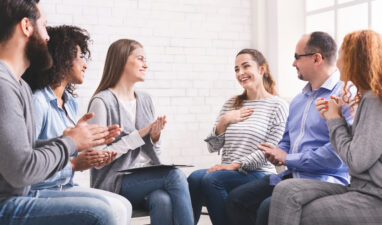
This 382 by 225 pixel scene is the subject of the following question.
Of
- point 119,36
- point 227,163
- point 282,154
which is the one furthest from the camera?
point 119,36

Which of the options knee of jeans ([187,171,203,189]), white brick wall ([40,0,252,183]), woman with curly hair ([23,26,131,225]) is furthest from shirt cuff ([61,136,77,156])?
white brick wall ([40,0,252,183])

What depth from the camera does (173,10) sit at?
466 centimetres

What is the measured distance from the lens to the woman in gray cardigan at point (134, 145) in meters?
2.52

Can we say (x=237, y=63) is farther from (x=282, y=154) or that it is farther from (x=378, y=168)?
(x=378, y=168)

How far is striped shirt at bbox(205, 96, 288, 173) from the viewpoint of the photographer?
2939 mm

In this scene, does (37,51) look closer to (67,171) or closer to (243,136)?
(67,171)

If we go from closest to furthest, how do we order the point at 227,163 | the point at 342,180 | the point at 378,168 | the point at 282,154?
the point at 378,168 → the point at 342,180 → the point at 282,154 → the point at 227,163

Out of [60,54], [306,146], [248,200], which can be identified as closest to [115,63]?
[60,54]

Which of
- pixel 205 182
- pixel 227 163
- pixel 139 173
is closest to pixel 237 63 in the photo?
pixel 227 163

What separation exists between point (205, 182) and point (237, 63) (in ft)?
3.07

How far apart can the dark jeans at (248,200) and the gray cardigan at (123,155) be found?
0.54 m

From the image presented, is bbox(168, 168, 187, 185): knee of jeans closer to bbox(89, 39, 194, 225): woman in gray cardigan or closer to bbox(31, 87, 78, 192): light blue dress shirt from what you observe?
bbox(89, 39, 194, 225): woman in gray cardigan

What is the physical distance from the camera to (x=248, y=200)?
105 inches

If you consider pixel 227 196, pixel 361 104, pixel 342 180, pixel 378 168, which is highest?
pixel 361 104
